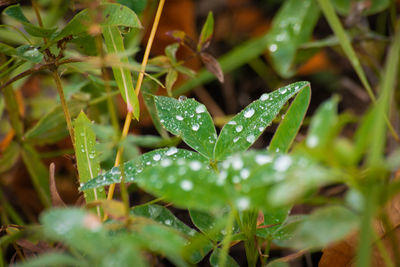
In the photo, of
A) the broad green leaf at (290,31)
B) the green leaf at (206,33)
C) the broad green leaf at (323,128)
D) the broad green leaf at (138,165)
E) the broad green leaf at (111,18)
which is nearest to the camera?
the broad green leaf at (323,128)

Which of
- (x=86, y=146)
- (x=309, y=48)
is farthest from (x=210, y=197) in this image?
(x=309, y=48)

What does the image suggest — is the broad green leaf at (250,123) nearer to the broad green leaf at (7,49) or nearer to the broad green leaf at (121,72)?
the broad green leaf at (121,72)

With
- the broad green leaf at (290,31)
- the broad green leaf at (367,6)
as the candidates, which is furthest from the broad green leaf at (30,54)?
the broad green leaf at (367,6)

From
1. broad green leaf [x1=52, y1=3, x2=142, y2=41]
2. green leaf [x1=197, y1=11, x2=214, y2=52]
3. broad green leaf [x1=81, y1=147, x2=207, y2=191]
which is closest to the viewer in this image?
broad green leaf [x1=81, y1=147, x2=207, y2=191]

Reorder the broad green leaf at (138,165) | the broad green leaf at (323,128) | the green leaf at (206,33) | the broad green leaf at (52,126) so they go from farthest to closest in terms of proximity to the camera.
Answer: the broad green leaf at (52,126) → the green leaf at (206,33) → the broad green leaf at (138,165) → the broad green leaf at (323,128)

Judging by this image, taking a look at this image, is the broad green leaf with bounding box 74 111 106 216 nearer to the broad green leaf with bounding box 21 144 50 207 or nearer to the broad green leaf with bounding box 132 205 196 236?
the broad green leaf with bounding box 132 205 196 236

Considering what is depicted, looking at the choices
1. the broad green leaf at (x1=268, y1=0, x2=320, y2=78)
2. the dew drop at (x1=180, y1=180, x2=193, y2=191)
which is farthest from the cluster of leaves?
the broad green leaf at (x1=268, y1=0, x2=320, y2=78)

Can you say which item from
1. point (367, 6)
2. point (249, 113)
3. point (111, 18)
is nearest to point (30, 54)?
point (111, 18)

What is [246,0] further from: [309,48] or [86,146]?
[86,146]
